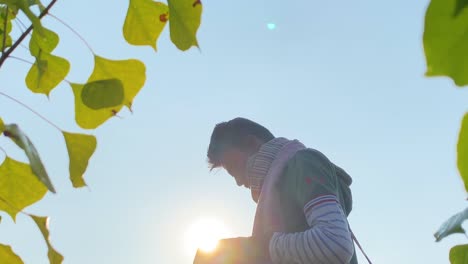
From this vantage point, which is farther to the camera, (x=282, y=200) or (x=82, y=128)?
(x=282, y=200)

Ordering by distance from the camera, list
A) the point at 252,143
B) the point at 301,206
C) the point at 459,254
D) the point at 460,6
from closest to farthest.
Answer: the point at 460,6 < the point at 459,254 < the point at 301,206 < the point at 252,143

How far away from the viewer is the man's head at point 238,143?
2.37 metres

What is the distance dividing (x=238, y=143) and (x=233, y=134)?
6 cm

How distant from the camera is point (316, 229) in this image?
1.67 meters

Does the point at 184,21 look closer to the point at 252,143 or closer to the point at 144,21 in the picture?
the point at 144,21

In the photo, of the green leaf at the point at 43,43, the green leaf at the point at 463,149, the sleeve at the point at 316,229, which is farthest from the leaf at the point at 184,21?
the sleeve at the point at 316,229

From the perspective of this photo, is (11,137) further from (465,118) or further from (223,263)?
(223,263)

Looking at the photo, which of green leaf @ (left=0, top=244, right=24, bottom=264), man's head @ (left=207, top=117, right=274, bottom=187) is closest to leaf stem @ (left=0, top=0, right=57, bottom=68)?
green leaf @ (left=0, top=244, right=24, bottom=264)

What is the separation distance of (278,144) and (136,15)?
1.44 meters

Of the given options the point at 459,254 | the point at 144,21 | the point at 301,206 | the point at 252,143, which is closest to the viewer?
the point at 459,254

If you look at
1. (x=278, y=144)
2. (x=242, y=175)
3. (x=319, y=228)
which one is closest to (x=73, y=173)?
(x=319, y=228)

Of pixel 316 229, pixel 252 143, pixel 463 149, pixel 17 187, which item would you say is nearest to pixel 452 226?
pixel 463 149

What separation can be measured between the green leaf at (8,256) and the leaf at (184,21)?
0.29 m

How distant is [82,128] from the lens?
67 cm
